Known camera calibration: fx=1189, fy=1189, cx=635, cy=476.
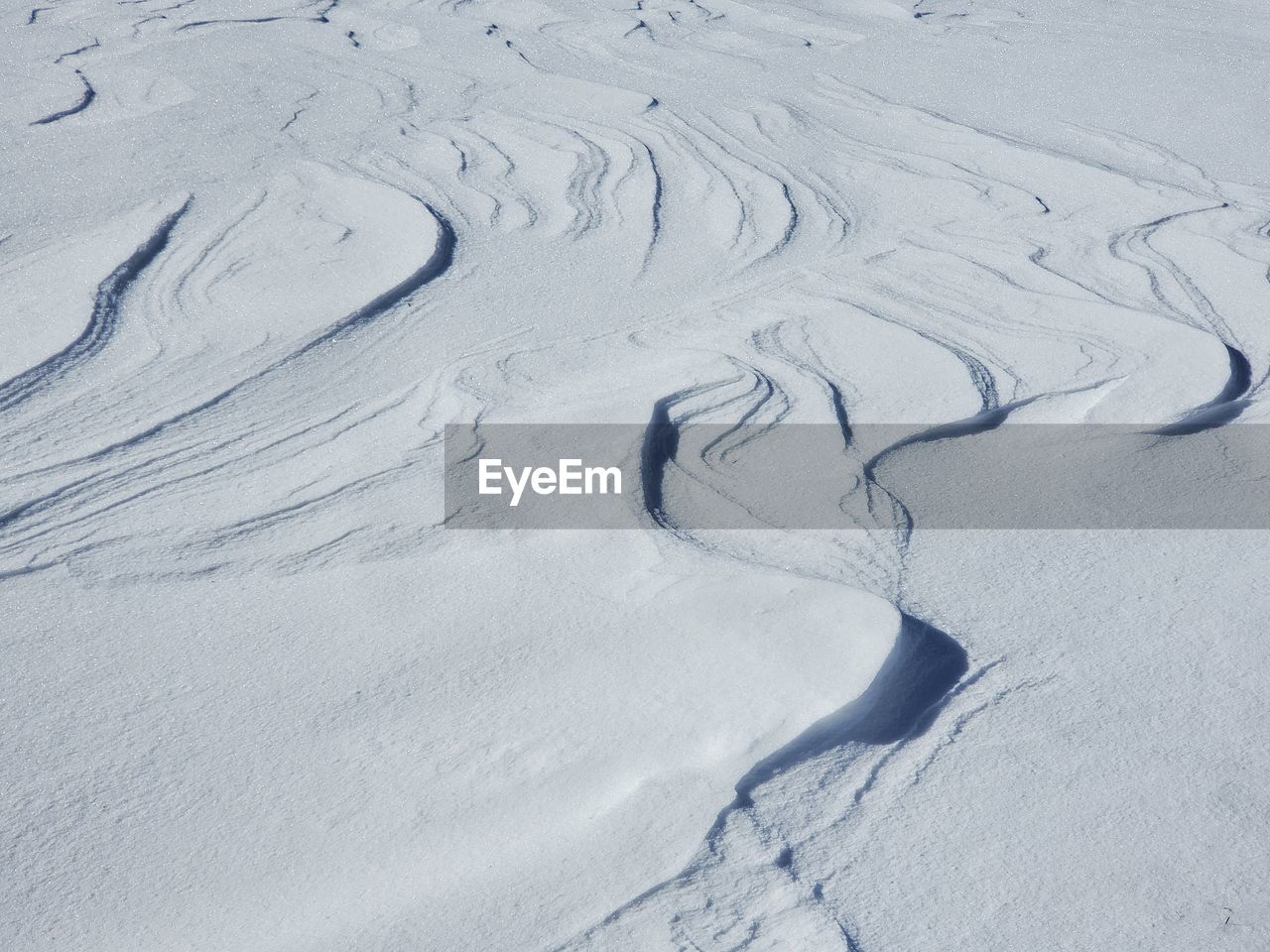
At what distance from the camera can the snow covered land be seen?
1.13 meters

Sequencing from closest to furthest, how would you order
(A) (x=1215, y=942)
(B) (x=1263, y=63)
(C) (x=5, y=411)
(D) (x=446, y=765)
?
(A) (x=1215, y=942) → (D) (x=446, y=765) → (C) (x=5, y=411) → (B) (x=1263, y=63)

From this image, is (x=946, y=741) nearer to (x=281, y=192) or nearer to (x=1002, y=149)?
(x=281, y=192)

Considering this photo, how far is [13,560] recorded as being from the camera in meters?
1.56

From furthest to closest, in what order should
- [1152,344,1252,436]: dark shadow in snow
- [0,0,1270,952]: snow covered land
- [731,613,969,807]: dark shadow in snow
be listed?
[1152,344,1252,436]: dark shadow in snow, [731,613,969,807]: dark shadow in snow, [0,0,1270,952]: snow covered land

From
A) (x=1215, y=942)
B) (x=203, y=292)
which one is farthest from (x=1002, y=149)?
(x=1215, y=942)

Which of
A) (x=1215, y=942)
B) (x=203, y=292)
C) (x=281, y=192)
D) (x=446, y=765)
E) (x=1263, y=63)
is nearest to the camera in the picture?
(x=1215, y=942)

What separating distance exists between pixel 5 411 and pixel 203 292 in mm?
530
